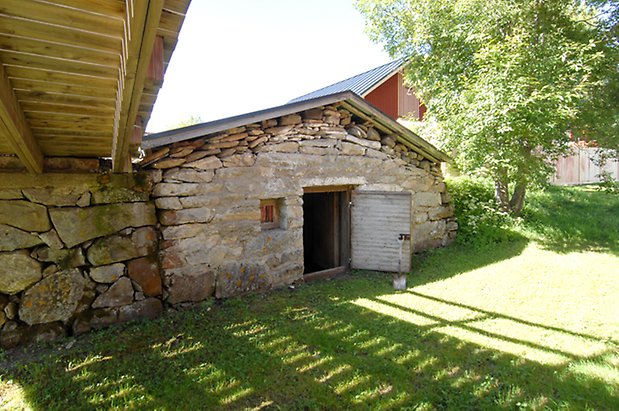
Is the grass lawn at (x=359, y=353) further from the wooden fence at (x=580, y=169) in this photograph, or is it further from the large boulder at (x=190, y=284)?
the wooden fence at (x=580, y=169)

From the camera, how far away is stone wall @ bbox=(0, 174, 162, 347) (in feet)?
12.5

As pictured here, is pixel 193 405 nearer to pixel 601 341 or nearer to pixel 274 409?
pixel 274 409

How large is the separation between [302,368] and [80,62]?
2.99 meters

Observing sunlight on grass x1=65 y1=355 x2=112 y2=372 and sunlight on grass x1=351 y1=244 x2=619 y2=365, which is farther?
sunlight on grass x1=351 y1=244 x2=619 y2=365

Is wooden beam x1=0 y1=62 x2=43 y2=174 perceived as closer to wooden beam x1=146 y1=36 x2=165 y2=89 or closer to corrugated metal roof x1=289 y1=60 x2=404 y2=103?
wooden beam x1=146 y1=36 x2=165 y2=89

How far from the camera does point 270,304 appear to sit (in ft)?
16.2

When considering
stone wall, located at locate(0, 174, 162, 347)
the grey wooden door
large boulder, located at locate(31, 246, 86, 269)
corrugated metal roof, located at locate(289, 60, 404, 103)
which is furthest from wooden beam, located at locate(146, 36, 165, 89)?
corrugated metal roof, located at locate(289, 60, 404, 103)

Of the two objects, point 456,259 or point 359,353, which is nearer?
point 359,353

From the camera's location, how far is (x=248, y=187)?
5.23 metres

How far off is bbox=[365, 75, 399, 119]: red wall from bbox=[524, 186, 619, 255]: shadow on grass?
285 inches

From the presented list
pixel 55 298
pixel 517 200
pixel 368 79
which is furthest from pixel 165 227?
pixel 368 79

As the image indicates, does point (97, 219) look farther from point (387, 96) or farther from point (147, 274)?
point (387, 96)

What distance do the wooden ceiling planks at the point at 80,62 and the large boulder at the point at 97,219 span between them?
1.16 metres

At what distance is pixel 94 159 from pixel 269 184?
7.77 ft
